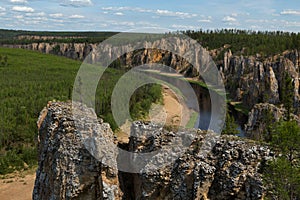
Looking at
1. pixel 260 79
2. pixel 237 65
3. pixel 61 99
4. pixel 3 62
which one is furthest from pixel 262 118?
pixel 3 62

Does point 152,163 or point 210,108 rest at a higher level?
point 152,163

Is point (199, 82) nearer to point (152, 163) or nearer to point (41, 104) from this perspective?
point (41, 104)

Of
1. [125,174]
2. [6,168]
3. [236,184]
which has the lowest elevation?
[6,168]

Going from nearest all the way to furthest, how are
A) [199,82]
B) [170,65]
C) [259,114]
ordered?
Result: [259,114] → [199,82] → [170,65]

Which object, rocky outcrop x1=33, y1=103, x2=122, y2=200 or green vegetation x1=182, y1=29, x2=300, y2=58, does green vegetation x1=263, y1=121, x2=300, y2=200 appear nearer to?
rocky outcrop x1=33, y1=103, x2=122, y2=200

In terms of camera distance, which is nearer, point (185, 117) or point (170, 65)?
point (185, 117)

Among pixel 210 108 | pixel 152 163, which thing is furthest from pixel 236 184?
pixel 210 108

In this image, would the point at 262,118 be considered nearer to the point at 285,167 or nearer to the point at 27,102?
the point at 285,167
